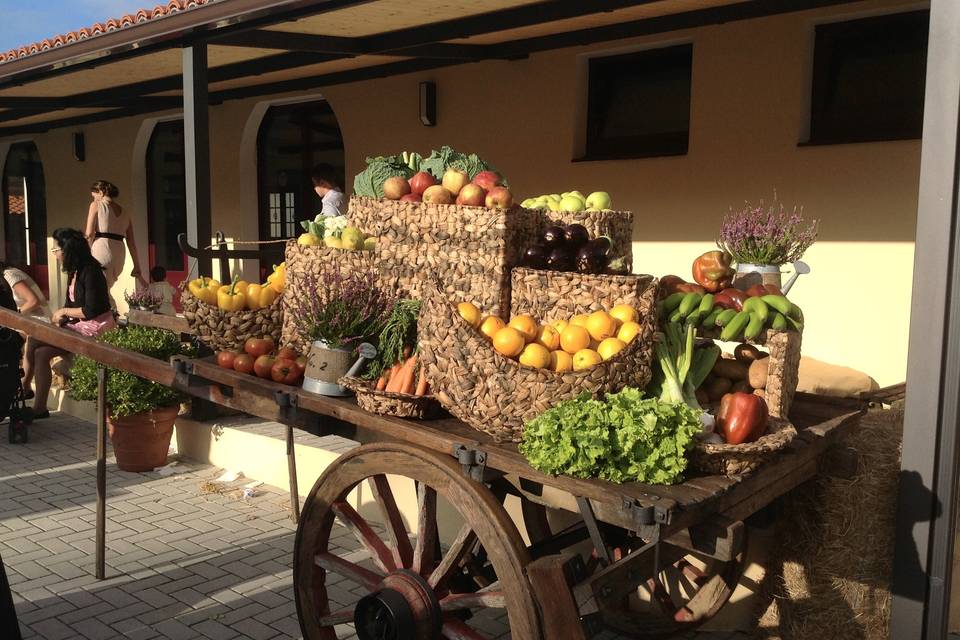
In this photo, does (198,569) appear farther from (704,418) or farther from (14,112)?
(14,112)

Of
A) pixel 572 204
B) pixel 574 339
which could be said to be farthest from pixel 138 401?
pixel 574 339

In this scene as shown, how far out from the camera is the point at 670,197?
6164 millimetres

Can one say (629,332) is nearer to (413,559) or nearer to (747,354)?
(747,354)

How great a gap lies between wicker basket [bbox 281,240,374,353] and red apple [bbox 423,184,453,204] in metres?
0.29

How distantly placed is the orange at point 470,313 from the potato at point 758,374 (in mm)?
942

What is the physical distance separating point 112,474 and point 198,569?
191 cm

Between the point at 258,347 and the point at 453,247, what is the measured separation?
0.91m

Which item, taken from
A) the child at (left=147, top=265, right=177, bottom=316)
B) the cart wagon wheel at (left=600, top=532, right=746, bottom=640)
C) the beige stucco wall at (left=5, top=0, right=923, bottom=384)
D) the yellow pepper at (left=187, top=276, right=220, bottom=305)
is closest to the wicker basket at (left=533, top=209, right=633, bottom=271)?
the cart wagon wheel at (left=600, top=532, right=746, bottom=640)

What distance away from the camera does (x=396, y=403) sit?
8.78 feet

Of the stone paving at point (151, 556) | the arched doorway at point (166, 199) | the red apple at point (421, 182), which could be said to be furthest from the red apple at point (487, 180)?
the arched doorway at point (166, 199)

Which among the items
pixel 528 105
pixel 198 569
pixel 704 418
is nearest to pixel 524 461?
pixel 704 418

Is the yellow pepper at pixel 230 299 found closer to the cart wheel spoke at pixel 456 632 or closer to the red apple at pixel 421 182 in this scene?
the red apple at pixel 421 182

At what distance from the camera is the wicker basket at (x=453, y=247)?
2.79m

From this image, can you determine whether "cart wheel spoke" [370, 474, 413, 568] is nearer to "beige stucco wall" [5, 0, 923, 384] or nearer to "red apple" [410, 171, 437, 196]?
"red apple" [410, 171, 437, 196]
